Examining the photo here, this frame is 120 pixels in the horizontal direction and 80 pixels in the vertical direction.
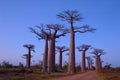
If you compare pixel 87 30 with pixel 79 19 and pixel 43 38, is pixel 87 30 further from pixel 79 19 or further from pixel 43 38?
pixel 43 38

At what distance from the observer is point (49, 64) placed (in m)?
35.6

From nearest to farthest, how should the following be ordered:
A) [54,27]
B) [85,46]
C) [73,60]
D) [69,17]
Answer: [73,60] → [69,17] → [54,27] → [85,46]

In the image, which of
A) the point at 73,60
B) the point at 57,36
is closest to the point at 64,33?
the point at 57,36

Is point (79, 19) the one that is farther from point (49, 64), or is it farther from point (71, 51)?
point (49, 64)

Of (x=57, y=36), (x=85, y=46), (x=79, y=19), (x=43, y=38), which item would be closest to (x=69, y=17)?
(x=79, y=19)

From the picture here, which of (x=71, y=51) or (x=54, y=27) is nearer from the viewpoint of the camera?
(x=71, y=51)

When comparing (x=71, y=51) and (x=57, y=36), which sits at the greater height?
(x=57, y=36)

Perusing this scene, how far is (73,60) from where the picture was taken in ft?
104

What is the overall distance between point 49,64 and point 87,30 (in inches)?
269

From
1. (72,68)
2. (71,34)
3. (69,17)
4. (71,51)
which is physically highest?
(69,17)

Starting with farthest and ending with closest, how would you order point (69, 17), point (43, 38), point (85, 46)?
→ point (85, 46) < point (43, 38) < point (69, 17)

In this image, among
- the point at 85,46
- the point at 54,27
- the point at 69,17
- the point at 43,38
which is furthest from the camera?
the point at 85,46

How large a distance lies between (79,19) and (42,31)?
6925 mm

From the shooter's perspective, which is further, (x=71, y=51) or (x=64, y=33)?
(x=64, y=33)
